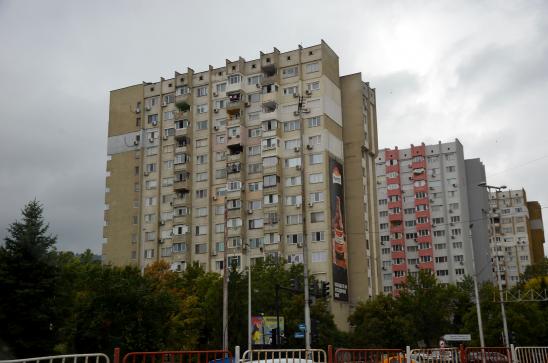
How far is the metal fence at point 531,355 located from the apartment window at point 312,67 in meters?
52.5

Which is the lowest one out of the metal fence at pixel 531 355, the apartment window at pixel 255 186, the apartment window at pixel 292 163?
the metal fence at pixel 531 355

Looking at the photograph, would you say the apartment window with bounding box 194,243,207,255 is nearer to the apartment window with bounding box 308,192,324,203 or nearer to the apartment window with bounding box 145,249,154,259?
the apartment window with bounding box 145,249,154,259

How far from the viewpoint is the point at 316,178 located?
65.5m

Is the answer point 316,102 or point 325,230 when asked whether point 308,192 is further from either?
point 316,102

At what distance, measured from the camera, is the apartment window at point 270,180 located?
66000 mm

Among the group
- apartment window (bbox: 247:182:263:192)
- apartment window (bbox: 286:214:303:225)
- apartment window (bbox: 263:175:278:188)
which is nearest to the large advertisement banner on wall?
apartment window (bbox: 286:214:303:225)

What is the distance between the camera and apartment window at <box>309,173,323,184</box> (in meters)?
65.2

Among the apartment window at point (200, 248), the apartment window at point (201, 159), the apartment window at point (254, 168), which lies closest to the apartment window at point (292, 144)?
the apartment window at point (254, 168)

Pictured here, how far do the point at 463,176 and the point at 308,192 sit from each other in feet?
143

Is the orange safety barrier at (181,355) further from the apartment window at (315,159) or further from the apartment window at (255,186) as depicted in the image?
the apartment window at (255,186)

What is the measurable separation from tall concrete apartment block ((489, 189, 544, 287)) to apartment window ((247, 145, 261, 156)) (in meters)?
66.8

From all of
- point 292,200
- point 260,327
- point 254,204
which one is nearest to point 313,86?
point 292,200

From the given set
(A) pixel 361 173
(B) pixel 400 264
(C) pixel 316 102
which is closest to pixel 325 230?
(A) pixel 361 173

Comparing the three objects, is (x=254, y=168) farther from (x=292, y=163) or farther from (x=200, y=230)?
(x=200, y=230)
